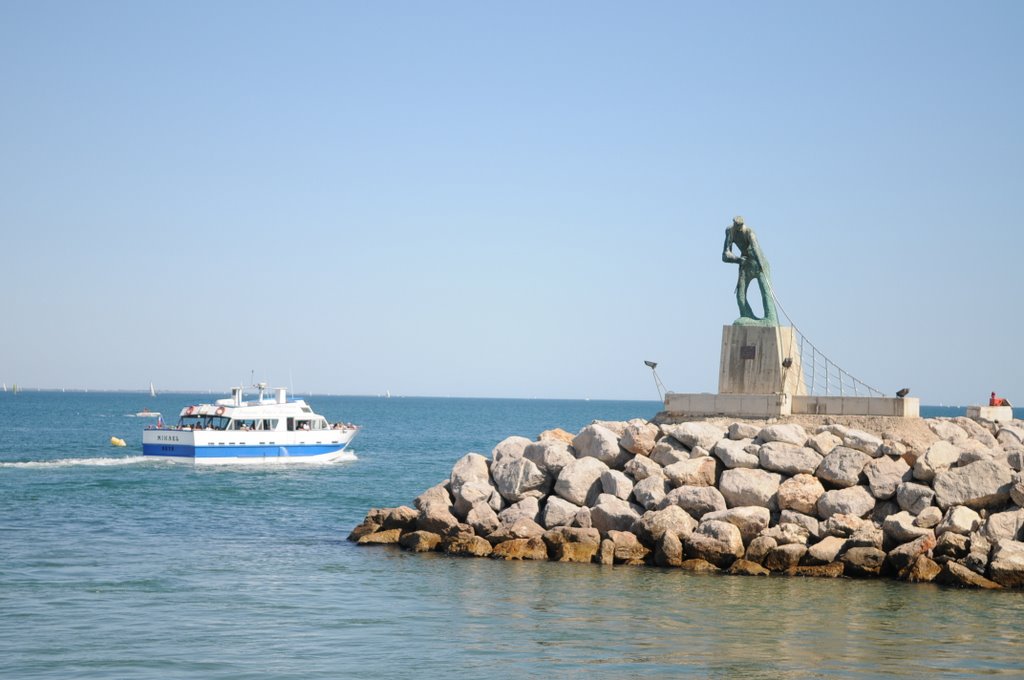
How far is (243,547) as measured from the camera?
2381 cm

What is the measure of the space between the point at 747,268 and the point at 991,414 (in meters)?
10.5

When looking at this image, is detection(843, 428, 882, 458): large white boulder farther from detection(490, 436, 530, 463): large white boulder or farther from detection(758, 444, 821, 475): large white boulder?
detection(490, 436, 530, 463): large white boulder

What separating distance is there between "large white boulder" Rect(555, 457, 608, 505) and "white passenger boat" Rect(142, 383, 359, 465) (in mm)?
26533

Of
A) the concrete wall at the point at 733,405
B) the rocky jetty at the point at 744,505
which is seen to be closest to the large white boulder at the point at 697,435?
the rocky jetty at the point at 744,505

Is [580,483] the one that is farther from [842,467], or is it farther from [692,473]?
[842,467]

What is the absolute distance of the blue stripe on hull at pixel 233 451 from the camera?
151ft

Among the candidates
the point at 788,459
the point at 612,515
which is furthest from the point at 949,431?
the point at 612,515

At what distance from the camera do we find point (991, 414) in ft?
108

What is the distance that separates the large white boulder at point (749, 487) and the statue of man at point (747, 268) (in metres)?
6.08

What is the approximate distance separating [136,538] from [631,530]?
1094 cm

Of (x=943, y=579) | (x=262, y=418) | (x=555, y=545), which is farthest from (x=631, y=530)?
(x=262, y=418)

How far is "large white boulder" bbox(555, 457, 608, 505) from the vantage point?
22406 millimetres

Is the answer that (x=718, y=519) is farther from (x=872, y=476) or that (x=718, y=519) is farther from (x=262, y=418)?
(x=262, y=418)

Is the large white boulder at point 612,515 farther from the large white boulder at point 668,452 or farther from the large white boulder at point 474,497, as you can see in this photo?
the large white boulder at point 474,497
